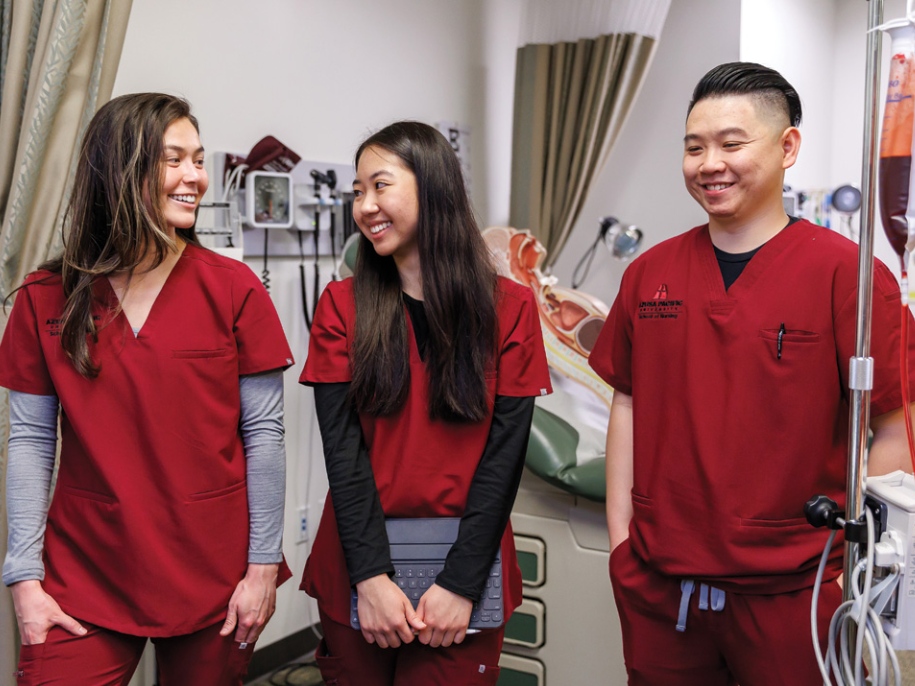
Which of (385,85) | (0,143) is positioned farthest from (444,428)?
(385,85)

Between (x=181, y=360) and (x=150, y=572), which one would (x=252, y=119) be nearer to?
(x=181, y=360)

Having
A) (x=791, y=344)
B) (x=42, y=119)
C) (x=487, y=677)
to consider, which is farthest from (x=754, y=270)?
(x=42, y=119)

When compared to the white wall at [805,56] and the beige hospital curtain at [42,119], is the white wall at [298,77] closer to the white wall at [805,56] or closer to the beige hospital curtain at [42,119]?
the beige hospital curtain at [42,119]

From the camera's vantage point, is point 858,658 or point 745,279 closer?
point 858,658

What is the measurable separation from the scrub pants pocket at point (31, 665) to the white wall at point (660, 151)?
2.55m

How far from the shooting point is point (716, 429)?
1.33m

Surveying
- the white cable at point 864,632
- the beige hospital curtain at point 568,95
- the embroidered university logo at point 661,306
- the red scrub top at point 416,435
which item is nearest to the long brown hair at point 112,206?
the red scrub top at point 416,435

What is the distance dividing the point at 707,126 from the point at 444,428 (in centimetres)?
61

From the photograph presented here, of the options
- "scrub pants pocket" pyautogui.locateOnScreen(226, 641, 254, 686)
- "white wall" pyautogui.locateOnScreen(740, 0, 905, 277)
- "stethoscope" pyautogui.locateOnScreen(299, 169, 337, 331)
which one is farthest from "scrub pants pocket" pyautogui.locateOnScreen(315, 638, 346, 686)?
"white wall" pyautogui.locateOnScreen(740, 0, 905, 277)

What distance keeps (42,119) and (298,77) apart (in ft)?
3.71

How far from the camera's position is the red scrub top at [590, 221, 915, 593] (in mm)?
1269

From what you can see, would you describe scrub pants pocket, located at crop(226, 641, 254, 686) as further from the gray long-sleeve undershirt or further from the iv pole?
the iv pole

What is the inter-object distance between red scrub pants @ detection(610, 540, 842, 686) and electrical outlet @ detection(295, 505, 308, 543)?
1.45m

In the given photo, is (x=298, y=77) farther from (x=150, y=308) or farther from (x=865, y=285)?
(x=865, y=285)
